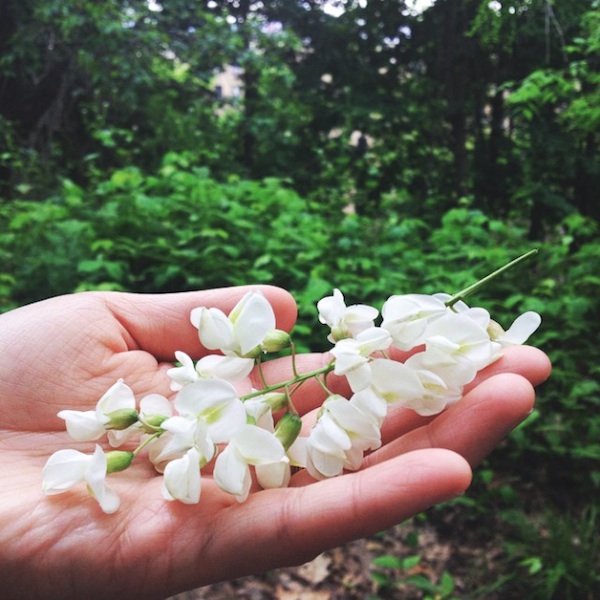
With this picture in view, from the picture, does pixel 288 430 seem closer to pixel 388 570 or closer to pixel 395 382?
pixel 395 382

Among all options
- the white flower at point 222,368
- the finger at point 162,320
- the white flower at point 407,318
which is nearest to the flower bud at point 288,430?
the white flower at point 222,368

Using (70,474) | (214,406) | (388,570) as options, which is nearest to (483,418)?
(214,406)

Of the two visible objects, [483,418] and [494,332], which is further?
[494,332]

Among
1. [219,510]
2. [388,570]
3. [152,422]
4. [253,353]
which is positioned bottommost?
[388,570]

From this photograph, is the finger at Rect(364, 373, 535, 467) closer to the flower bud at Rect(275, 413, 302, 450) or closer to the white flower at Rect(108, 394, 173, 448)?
the flower bud at Rect(275, 413, 302, 450)

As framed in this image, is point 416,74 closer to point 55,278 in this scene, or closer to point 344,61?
point 344,61

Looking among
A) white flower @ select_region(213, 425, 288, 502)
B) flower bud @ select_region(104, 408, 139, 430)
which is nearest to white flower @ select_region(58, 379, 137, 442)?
flower bud @ select_region(104, 408, 139, 430)

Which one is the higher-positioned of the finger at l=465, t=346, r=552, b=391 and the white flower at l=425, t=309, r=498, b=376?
the white flower at l=425, t=309, r=498, b=376

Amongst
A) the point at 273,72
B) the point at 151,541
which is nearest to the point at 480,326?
the point at 151,541
